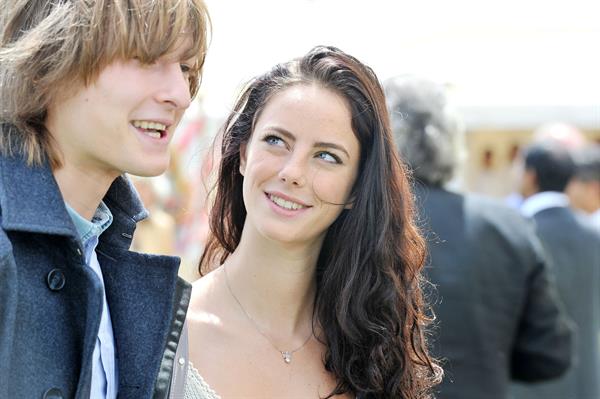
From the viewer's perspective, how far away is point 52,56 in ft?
7.38

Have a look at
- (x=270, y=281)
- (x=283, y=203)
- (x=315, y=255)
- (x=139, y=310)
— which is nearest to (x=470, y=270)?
(x=315, y=255)

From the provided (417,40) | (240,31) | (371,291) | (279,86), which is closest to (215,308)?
(371,291)

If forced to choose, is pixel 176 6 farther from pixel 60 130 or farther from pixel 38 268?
pixel 38 268

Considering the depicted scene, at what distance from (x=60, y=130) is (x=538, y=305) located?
8.49 ft

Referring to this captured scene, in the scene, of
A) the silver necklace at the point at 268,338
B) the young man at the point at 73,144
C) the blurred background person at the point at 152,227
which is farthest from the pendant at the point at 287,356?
the blurred background person at the point at 152,227

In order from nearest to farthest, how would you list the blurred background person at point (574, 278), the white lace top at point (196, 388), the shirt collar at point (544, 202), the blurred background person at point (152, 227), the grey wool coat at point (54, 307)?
the grey wool coat at point (54, 307) < the white lace top at point (196, 388) < the blurred background person at point (152, 227) < the blurred background person at point (574, 278) < the shirt collar at point (544, 202)

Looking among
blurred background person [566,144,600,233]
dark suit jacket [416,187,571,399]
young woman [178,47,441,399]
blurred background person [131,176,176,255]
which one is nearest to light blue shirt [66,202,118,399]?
young woman [178,47,441,399]

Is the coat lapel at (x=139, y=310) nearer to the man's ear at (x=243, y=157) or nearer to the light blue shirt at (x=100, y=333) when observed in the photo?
the light blue shirt at (x=100, y=333)

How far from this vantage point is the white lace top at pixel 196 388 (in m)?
2.85

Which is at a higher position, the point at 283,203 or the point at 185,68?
the point at 185,68

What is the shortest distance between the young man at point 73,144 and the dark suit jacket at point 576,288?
396cm

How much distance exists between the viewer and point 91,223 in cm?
238

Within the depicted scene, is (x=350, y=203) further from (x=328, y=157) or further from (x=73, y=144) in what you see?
(x=73, y=144)

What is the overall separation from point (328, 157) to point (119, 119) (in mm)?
898
